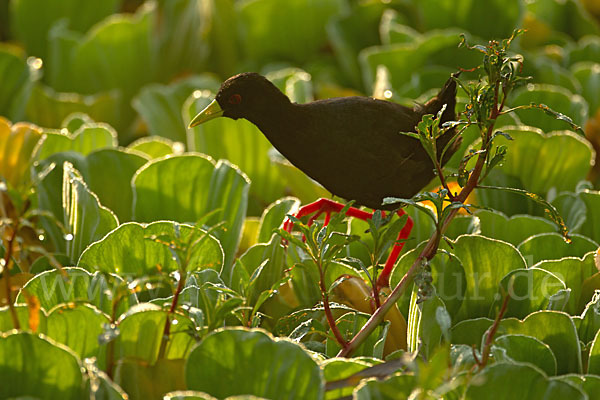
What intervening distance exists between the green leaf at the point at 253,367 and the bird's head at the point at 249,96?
1.10 feet

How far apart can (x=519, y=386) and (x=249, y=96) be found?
437mm

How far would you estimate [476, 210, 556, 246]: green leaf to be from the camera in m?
1.04

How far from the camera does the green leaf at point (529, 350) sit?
73 cm

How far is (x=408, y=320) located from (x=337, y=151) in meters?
0.21

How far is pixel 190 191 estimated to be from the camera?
1057 mm

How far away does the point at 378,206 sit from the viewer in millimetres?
922

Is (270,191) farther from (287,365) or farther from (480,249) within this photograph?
(287,365)

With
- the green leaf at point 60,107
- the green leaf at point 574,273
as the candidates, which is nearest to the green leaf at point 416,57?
the green leaf at point 60,107

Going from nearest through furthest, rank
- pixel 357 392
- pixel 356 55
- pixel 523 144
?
1. pixel 357 392
2. pixel 523 144
3. pixel 356 55

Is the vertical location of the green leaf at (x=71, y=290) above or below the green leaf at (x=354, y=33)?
below

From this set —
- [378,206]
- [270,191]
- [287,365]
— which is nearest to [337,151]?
[378,206]

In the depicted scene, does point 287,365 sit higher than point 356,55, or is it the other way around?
point 356,55

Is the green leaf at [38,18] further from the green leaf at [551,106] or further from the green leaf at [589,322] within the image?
the green leaf at [589,322]

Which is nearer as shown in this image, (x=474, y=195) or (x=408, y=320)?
(x=408, y=320)
